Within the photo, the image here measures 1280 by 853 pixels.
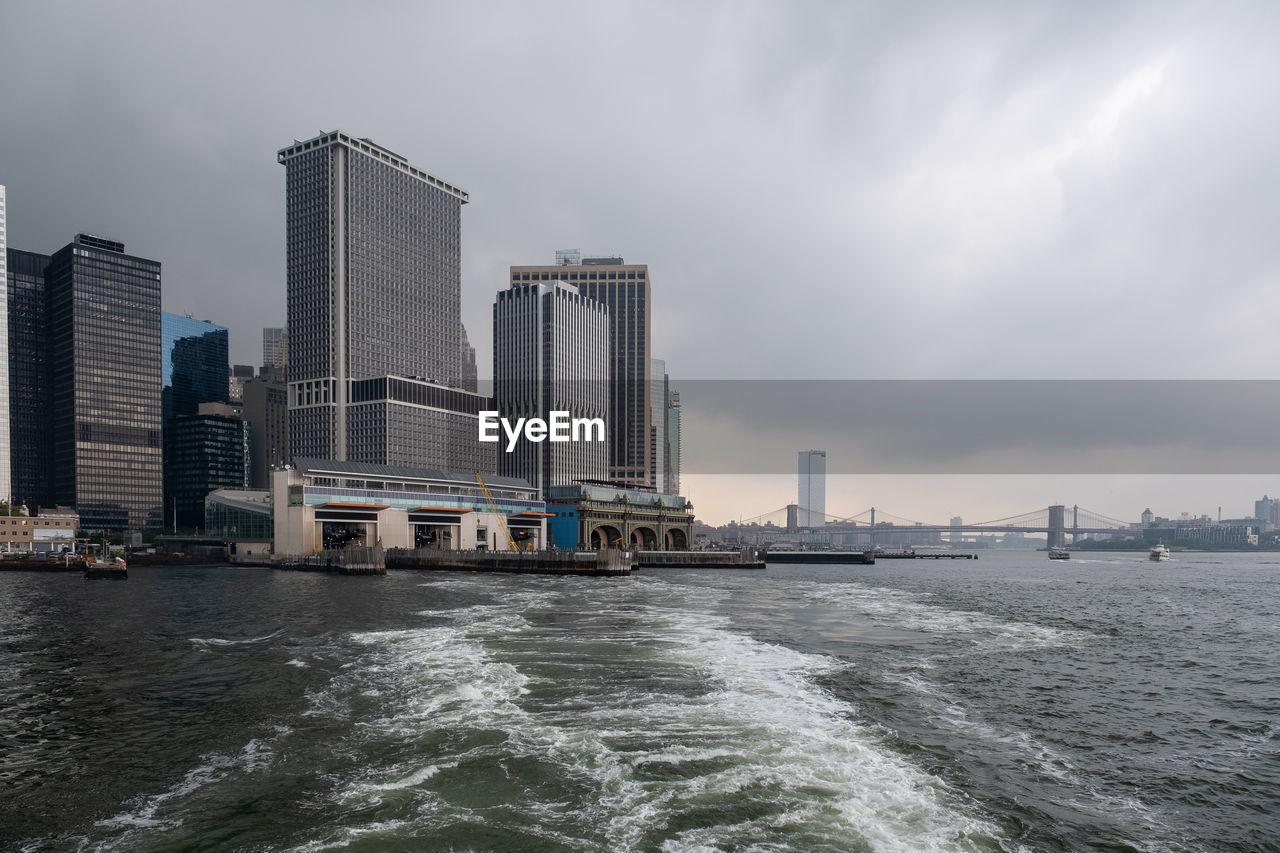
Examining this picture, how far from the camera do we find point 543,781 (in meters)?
17.5

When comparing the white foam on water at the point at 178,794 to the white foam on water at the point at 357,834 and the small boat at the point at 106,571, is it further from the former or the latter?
the small boat at the point at 106,571

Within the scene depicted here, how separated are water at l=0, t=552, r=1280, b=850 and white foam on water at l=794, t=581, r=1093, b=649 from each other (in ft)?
2.50

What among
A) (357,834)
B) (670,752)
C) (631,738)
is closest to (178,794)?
(357,834)

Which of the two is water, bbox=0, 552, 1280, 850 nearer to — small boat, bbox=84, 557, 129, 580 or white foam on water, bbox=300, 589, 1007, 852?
white foam on water, bbox=300, 589, 1007, 852

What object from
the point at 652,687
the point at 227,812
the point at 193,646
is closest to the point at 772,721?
the point at 652,687

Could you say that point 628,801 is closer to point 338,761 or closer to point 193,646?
point 338,761

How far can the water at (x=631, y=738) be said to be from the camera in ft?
49.8

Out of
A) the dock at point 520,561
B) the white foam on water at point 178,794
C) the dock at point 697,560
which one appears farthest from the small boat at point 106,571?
the white foam on water at point 178,794

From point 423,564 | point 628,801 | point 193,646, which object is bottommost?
point 423,564

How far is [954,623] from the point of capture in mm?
50156

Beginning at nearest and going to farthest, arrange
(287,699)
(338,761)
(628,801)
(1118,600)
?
(628,801) → (338,761) → (287,699) → (1118,600)

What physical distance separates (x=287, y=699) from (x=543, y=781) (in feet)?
42.0

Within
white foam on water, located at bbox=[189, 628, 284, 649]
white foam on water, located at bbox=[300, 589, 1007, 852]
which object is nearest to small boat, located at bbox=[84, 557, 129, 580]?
white foam on water, located at bbox=[189, 628, 284, 649]

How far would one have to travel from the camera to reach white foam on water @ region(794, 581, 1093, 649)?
139 ft
